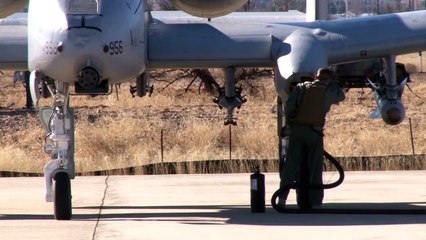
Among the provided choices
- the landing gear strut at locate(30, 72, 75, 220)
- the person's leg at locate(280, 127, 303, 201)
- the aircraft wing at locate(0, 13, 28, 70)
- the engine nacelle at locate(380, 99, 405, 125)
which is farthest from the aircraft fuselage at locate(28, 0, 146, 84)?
the engine nacelle at locate(380, 99, 405, 125)

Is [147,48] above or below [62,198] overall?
above

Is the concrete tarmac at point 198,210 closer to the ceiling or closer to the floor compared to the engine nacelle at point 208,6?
closer to the floor

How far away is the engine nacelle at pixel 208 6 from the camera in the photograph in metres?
17.8

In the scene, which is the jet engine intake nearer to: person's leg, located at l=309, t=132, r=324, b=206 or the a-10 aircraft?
the a-10 aircraft

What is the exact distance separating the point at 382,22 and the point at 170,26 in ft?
10.2

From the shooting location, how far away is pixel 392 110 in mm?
18344

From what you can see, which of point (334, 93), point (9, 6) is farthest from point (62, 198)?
point (9, 6)

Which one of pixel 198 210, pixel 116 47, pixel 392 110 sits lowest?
pixel 198 210

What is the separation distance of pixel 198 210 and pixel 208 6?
3051 millimetres

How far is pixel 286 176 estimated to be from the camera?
15.4 metres

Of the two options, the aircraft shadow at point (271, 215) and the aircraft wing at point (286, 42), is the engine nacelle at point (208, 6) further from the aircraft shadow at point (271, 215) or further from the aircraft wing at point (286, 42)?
the aircraft shadow at point (271, 215)

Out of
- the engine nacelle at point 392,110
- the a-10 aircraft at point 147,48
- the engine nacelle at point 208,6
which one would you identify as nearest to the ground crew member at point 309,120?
the a-10 aircraft at point 147,48

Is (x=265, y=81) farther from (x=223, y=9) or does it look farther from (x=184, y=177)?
(x=223, y=9)

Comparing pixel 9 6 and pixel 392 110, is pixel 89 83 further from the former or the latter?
pixel 392 110
